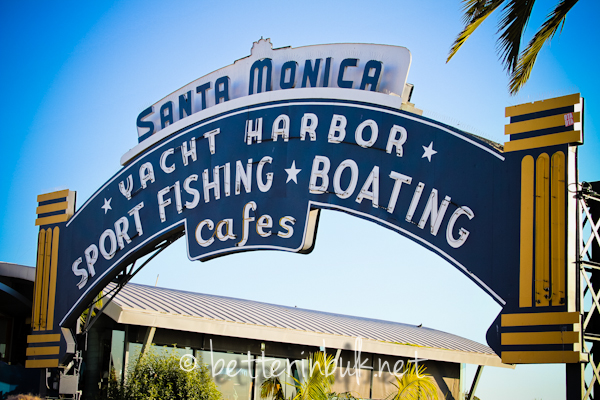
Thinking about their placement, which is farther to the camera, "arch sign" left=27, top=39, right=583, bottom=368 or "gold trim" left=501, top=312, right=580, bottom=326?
"arch sign" left=27, top=39, right=583, bottom=368

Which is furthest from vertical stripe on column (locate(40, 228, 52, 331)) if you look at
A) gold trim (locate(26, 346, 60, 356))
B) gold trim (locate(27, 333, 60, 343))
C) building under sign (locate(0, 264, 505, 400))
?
building under sign (locate(0, 264, 505, 400))

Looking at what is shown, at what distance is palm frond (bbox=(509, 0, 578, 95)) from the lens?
433 inches

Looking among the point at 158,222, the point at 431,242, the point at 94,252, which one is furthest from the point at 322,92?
the point at 94,252

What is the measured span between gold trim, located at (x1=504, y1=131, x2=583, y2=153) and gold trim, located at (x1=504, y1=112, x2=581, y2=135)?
0.44 feet

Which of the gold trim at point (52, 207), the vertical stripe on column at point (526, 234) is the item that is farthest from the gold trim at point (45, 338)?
the vertical stripe on column at point (526, 234)

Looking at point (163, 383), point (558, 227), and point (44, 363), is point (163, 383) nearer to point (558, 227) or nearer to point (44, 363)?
point (44, 363)

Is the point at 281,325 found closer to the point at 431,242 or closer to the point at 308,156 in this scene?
the point at 308,156

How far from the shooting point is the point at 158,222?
14.3m

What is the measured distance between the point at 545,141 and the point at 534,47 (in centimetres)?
238

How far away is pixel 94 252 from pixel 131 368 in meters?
3.33

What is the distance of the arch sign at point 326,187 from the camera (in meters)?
9.44

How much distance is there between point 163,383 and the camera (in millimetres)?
15344

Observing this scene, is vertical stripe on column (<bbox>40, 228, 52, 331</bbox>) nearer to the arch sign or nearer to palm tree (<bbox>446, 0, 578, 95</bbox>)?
the arch sign

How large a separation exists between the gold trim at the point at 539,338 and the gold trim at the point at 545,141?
260cm
